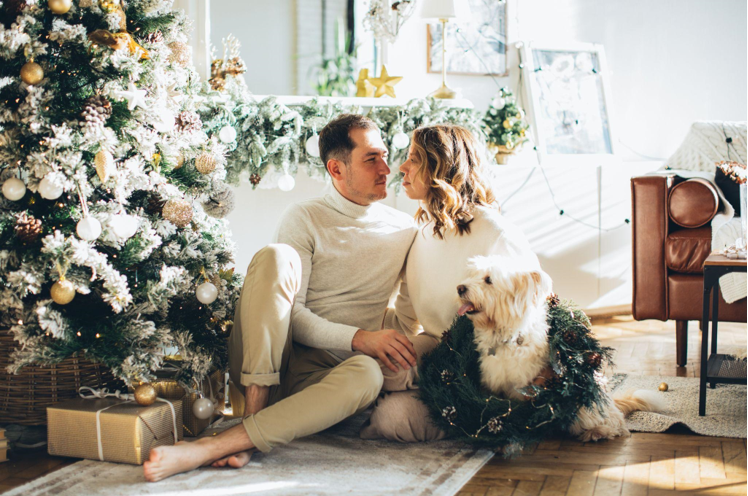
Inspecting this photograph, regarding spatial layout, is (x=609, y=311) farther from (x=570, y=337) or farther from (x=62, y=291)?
(x=62, y=291)

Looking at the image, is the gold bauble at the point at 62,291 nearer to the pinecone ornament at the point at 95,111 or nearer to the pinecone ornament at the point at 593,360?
the pinecone ornament at the point at 95,111

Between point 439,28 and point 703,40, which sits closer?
point 439,28

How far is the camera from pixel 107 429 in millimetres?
1946

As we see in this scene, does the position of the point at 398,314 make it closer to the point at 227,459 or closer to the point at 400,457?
the point at 400,457

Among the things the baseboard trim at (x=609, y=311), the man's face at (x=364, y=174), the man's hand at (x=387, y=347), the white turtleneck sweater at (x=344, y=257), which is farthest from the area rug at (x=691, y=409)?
the baseboard trim at (x=609, y=311)

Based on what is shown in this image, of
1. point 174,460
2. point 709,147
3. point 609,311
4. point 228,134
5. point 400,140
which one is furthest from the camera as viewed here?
point 609,311

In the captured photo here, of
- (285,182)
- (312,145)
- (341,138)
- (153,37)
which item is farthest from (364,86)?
(153,37)

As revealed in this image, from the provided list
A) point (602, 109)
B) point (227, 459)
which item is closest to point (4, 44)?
point (227, 459)

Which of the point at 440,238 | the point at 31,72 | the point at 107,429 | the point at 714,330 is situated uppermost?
the point at 31,72

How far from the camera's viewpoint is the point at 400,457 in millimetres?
1983

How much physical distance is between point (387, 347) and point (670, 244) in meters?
1.74

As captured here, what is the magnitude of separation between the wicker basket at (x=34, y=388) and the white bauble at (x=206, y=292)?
1.27 ft

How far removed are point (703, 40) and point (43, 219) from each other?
13.8 feet

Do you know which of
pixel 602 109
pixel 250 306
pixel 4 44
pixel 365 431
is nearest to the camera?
pixel 4 44
